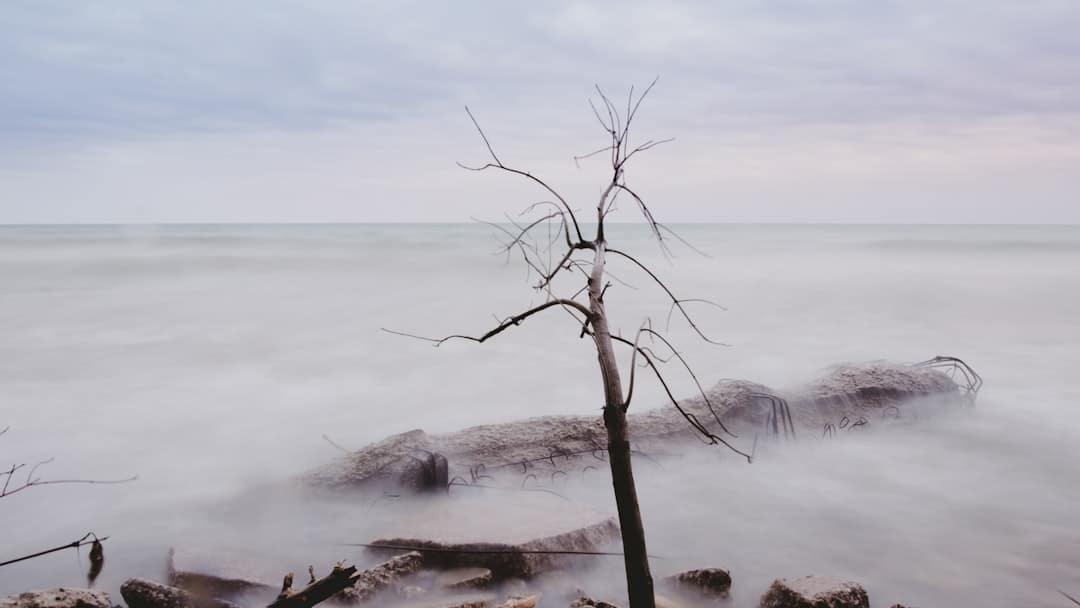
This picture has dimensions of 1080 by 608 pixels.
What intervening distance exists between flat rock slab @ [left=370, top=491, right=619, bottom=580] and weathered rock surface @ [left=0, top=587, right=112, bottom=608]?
4.14ft

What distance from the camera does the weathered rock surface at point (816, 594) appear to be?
3383mm

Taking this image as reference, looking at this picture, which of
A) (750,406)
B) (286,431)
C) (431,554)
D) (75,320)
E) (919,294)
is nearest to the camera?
(431,554)

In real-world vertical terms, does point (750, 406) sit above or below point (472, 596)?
above

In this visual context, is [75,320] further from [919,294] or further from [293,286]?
[919,294]

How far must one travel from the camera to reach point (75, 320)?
13.8m

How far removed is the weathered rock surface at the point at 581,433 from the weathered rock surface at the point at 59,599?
60.9 inches

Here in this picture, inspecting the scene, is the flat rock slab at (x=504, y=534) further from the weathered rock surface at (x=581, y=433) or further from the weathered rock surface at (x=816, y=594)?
the weathered rock surface at (x=816, y=594)

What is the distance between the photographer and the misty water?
14.5 feet

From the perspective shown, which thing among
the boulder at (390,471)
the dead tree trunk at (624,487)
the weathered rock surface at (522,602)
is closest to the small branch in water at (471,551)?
the weathered rock surface at (522,602)

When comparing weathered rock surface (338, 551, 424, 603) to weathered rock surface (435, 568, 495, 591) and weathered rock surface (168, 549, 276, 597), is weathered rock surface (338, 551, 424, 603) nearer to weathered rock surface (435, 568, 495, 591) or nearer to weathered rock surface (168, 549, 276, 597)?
weathered rock surface (435, 568, 495, 591)

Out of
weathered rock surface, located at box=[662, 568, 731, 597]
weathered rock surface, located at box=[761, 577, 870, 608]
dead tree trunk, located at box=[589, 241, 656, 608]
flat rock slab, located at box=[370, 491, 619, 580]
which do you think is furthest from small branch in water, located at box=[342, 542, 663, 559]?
dead tree trunk, located at box=[589, 241, 656, 608]

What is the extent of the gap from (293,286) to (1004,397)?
52.3 ft

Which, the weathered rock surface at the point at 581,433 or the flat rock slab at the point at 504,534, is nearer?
the flat rock slab at the point at 504,534

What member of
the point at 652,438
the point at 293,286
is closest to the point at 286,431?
the point at 652,438
